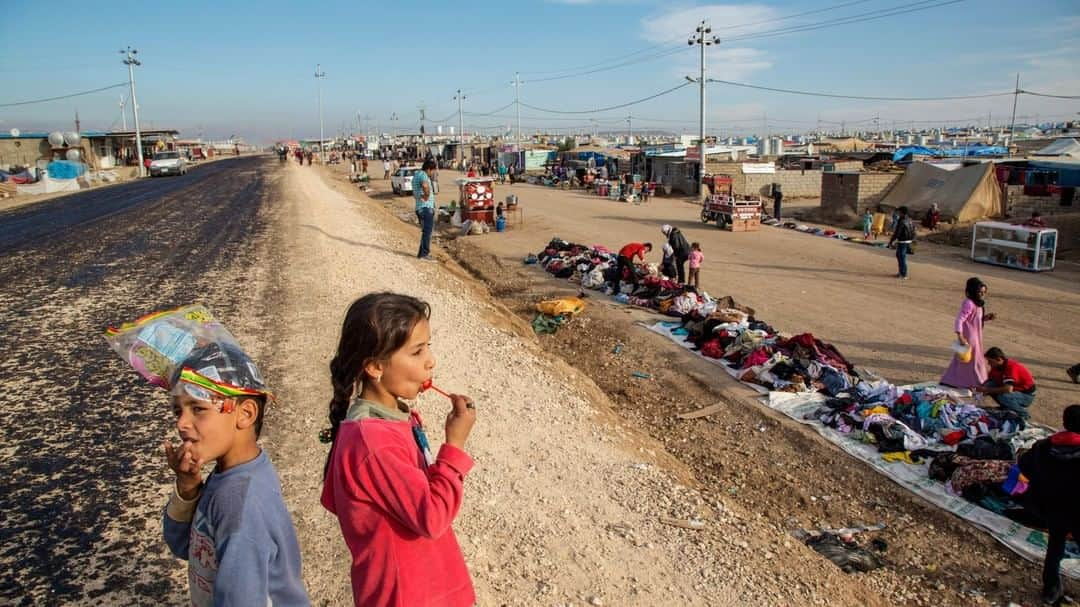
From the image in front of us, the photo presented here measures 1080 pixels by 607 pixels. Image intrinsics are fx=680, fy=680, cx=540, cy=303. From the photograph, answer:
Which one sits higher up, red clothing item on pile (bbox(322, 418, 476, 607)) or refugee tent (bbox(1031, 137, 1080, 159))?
refugee tent (bbox(1031, 137, 1080, 159))

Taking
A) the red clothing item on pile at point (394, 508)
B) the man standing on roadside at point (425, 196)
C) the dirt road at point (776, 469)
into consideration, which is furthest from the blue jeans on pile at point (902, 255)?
the red clothing item on pile at point (394, 508)

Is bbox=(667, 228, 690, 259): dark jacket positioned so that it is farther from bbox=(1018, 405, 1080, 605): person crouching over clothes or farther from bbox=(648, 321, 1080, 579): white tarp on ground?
bbox=(1018, 405, 1080, 605): person crouching over clothes

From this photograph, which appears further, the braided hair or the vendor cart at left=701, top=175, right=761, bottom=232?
the vendor cart at left=701, top=175, right=761, bottom=232

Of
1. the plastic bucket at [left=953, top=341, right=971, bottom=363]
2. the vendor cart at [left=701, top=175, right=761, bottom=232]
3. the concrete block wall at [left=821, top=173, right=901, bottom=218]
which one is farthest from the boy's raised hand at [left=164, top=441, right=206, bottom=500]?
the concrete block wall at [left=821, top=173, right=901, bottom=218]

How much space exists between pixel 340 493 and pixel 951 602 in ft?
14.5

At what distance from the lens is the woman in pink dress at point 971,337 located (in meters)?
7.36

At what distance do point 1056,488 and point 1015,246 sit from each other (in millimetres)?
14863

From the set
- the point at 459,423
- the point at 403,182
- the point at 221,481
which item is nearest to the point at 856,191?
the point at 403,182

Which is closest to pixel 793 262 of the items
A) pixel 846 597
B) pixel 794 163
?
pixel 846 597

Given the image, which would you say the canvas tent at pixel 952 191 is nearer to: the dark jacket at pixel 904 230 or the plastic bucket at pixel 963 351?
the dark jacket at pixel 904 230

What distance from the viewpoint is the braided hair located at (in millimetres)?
1947

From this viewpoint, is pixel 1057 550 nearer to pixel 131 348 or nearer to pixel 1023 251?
pixel 131 348

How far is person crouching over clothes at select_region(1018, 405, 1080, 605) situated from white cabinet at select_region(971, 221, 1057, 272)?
14120mm

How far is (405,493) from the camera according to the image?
1739 millimetres
